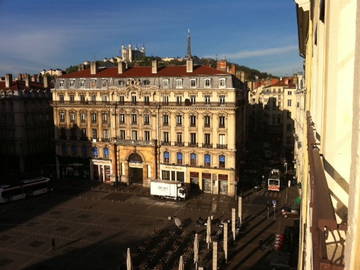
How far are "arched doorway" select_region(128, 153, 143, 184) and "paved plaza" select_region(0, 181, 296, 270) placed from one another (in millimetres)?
5025

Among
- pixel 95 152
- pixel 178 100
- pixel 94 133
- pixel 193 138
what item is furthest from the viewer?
pixel 95 152

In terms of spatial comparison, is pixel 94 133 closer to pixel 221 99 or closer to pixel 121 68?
pixel 121 68

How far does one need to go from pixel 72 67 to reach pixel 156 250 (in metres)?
173

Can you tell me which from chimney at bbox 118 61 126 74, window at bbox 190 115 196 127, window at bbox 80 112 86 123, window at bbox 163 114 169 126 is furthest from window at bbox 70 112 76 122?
window at bbox 190 115 196 127

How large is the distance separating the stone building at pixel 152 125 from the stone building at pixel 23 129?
32.4ft

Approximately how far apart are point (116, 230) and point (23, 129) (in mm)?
42126

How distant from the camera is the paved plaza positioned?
115ft

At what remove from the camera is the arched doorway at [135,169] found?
208 feet

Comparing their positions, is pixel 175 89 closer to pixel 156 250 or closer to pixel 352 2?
pixel 156 250

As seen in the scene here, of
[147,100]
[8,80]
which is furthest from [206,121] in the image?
[8,80]

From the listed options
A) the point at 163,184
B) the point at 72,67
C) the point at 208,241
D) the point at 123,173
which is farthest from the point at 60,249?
the point at 72,67

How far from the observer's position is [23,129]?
73250mm

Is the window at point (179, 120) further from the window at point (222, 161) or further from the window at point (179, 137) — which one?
the window at point (222, 161)

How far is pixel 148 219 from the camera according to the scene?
154 ft
